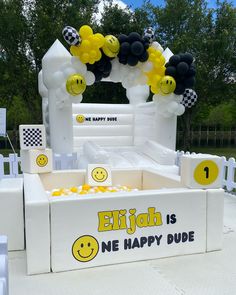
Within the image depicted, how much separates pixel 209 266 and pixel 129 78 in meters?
4.98

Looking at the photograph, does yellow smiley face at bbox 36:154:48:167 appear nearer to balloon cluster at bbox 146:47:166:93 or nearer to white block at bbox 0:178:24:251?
white block at bbox 0:178:24:251

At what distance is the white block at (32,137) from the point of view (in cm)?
370

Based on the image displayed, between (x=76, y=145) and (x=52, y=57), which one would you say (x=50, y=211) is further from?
(x=76, y=145)

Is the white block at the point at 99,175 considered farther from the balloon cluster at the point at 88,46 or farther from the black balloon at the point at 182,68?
the black balloon at the point at 182,68

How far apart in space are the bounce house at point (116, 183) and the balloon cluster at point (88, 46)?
2cm

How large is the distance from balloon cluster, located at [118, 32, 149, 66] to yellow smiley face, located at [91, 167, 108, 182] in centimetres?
337

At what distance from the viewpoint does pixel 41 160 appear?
12.0ft

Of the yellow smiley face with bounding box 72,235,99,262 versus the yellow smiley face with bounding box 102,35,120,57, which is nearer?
the yellow smiley face with bounding box 72,235,99,262

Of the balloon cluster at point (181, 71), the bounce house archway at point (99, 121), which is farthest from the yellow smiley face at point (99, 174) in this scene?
the balloon cluster at point (181, 71)

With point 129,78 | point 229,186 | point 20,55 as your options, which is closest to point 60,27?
point 20,55

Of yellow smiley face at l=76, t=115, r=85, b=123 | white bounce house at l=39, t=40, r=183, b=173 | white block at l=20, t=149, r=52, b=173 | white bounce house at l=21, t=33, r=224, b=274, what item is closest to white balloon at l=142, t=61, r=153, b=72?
white bounce house at l=39, t=40, r=183, b=173

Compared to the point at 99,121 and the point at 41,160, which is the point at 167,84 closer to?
the point at 99,121

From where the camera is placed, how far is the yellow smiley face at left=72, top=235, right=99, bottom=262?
96.6 inches

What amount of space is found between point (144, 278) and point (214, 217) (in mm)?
878
